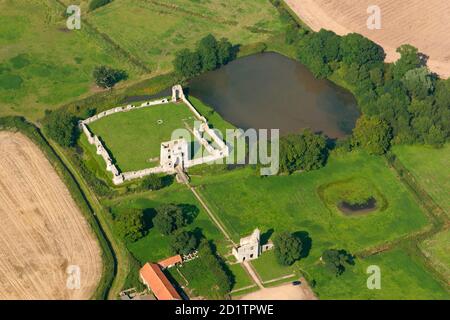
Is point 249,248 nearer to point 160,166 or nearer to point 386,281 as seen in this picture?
point 386,281

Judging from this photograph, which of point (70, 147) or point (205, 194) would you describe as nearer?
point (205, 194)

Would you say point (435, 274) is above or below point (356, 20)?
below

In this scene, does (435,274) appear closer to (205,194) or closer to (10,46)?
(205,194)

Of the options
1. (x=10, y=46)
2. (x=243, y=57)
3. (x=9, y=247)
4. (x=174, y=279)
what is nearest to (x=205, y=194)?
(x=174, y=279)

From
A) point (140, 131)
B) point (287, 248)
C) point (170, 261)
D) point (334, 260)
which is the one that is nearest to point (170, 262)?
point (170, 261)

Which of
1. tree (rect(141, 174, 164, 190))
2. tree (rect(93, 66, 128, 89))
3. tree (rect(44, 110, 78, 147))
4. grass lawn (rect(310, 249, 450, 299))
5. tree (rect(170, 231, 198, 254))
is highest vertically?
tree (rect(93, 66, 128, 89))

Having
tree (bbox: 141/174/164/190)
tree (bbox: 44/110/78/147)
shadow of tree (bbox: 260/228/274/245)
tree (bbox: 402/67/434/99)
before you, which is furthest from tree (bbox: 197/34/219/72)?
shadow of tree (bbox: 260/228/274/245)

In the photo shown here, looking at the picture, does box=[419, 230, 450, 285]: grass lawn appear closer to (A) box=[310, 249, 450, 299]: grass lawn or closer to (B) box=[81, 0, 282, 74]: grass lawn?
(A) box=[310, 249, 450, 299]: grass lawn
